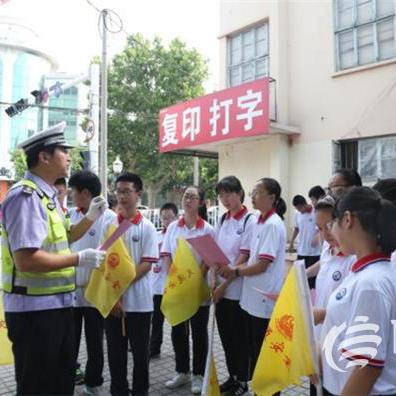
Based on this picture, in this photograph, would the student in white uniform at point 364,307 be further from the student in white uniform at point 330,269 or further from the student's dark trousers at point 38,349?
the student's dark trousers at point 38,349

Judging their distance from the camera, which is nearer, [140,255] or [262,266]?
[262,266]

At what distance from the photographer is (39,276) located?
7.15 ft

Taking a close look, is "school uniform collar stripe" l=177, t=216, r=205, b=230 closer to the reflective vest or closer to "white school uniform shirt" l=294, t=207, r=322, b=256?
the reflective vest

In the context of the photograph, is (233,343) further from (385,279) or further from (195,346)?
(385,279)

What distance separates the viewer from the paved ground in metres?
3.52

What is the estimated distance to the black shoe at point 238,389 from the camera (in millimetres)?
3377

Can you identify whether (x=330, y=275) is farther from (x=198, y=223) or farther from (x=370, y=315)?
(x=198, y=223)

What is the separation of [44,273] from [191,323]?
5.66 feet

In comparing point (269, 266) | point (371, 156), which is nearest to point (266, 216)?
point (269, 266)

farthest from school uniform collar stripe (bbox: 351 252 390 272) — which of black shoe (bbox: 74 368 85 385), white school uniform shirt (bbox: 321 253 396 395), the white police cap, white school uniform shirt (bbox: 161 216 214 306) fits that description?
black shoe (bbox: 74 368 85 385)

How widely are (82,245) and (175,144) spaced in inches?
266

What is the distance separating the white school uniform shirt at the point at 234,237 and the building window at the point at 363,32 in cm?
577

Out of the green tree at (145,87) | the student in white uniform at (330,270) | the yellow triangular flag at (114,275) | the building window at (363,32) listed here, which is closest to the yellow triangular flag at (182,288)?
the yellow triangular flag at (114,275)

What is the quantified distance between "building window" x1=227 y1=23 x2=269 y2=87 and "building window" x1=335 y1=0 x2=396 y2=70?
1702mm
